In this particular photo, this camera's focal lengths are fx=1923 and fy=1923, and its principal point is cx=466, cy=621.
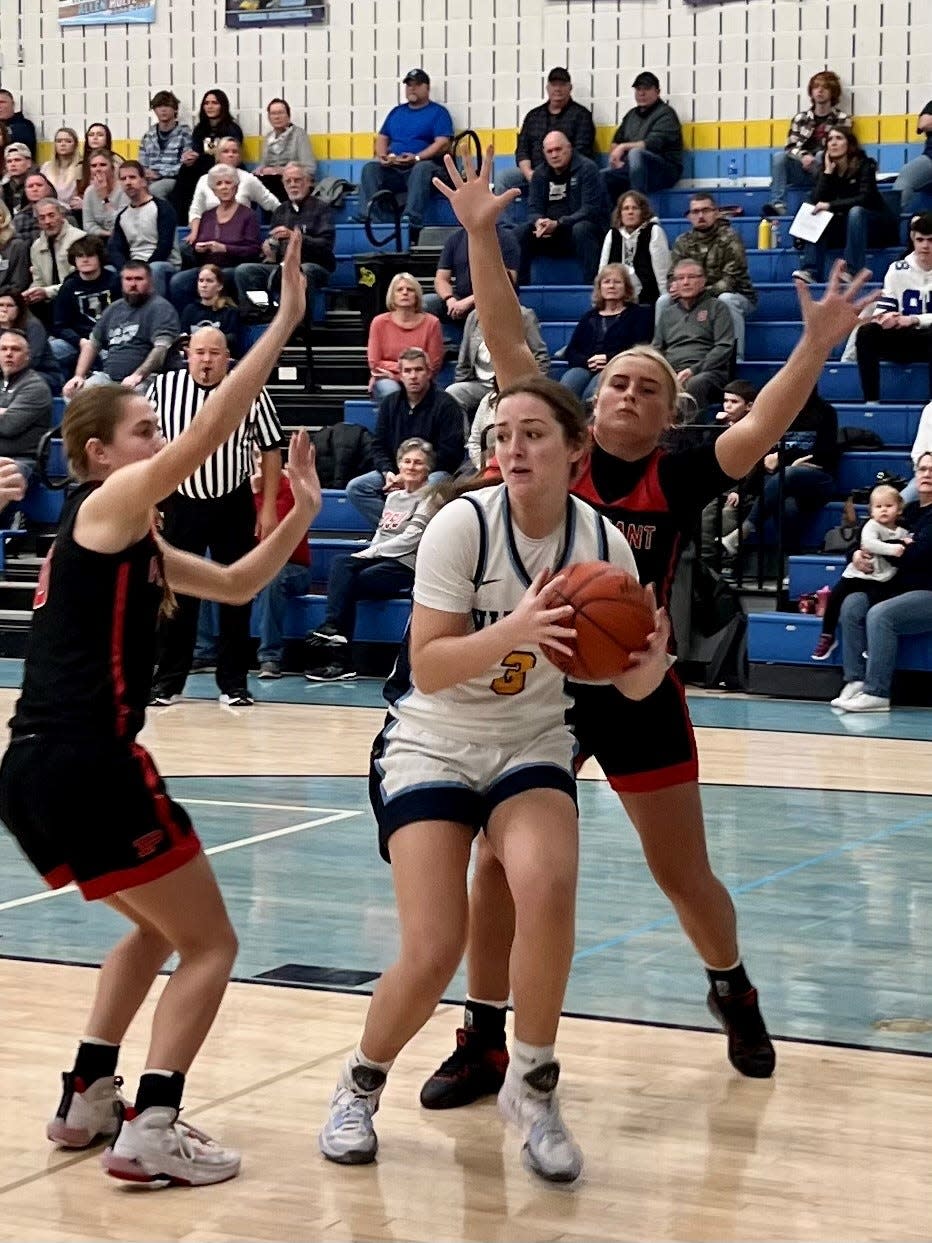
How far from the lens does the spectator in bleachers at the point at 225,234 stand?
1555cm

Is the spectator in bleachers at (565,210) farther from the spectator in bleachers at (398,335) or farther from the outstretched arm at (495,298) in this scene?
the outstretched arm at (495,298)

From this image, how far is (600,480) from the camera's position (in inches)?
172

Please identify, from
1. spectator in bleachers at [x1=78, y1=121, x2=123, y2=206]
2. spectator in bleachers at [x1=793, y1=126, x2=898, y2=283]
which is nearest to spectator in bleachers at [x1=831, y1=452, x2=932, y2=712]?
spectator in bleachers at [x1=793, y1=126, x2=898, y2=283]

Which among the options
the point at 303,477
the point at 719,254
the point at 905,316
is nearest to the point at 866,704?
the point at 905,316

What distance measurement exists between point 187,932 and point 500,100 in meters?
14.4

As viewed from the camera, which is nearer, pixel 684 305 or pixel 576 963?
pixel 576 963

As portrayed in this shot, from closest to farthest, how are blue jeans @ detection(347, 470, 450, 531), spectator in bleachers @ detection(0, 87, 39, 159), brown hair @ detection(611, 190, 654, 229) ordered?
blue jeans @ detection(347, 470, 450, 531) → brown hair @ detection(611, 190, 654, 229) → spectator in bleachers @ detection(0, 87, 39, 159)

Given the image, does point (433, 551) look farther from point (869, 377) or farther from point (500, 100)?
point (500, 100)

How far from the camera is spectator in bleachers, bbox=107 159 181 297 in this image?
16094 mm

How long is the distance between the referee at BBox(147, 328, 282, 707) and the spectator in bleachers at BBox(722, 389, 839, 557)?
3.05 meters

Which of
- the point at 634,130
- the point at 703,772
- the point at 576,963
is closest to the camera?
the point at 576,963

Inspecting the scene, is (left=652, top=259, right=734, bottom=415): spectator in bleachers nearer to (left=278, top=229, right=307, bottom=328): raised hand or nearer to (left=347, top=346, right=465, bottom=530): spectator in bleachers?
(left=347, top=346, right=465, bottom=530): spectator in bleachers

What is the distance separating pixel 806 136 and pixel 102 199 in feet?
20.2

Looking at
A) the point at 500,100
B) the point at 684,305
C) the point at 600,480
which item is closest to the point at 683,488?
the point at 600,480
